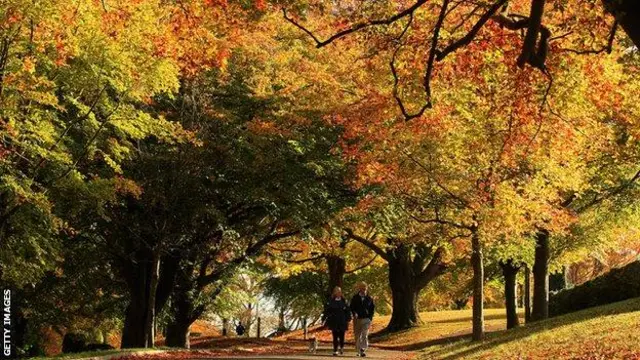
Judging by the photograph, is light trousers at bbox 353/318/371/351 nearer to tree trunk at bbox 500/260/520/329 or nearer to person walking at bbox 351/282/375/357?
person walking at bbox 351/282/375/357

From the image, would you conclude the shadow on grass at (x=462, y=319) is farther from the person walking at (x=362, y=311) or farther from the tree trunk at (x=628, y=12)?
the tree trunk at (x=628, y=12)

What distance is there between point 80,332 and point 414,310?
15.3 m

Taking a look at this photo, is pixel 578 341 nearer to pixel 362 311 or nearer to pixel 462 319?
pixel 362 311

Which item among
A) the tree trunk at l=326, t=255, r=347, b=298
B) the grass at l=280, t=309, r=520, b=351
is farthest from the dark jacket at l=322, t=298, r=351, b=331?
the tree trunk at l=326, t=255, r=347, b=298

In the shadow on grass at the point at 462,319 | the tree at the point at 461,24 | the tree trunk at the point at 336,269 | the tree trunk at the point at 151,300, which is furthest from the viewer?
the tree trunk at the point at 336,269

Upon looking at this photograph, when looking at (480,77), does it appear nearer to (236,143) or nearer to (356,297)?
(356,297)

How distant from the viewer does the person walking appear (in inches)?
672

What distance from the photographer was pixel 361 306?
17.1 metres

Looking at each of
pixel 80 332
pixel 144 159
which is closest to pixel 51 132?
pixel 144 159

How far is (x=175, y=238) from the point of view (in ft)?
74.0

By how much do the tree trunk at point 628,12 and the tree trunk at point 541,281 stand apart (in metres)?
17.1

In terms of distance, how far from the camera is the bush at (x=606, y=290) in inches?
860

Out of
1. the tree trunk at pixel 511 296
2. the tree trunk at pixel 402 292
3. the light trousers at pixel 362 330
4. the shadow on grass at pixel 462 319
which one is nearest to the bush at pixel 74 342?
the tree trunk at pixel 402 292

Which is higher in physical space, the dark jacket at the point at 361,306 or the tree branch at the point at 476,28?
the tree branch at the point at 476,28
